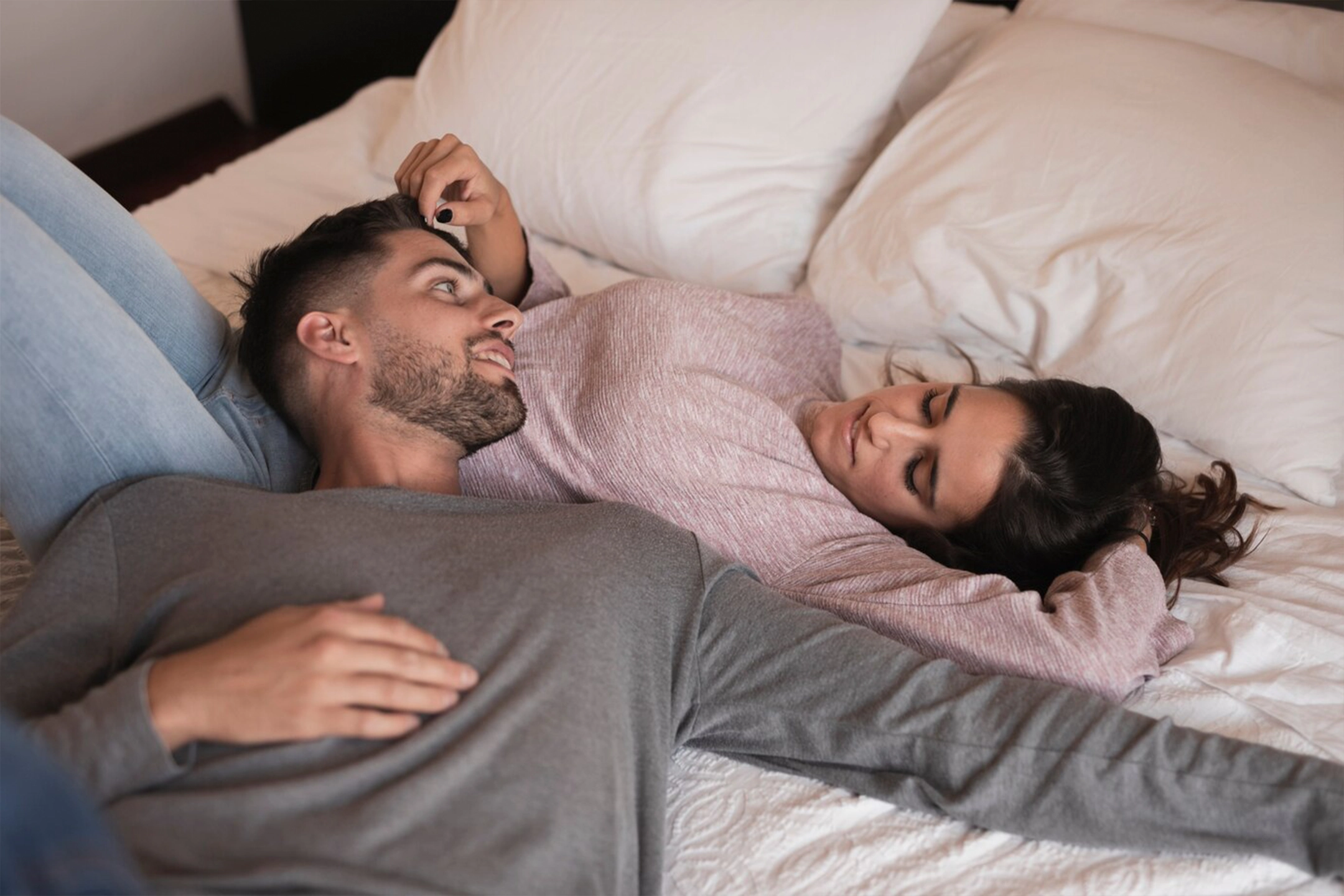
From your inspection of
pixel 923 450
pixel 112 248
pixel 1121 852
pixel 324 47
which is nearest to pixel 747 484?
pixel 923 450

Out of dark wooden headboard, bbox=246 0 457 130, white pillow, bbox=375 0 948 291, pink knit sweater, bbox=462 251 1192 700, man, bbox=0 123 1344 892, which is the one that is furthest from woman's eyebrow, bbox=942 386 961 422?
dark wooden headboard, bbox=246 0 457 130

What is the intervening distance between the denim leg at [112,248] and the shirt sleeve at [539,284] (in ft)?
1.69

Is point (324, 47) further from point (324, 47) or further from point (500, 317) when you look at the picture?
point (500, 317)

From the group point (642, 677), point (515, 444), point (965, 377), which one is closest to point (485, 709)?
point (642, 677)

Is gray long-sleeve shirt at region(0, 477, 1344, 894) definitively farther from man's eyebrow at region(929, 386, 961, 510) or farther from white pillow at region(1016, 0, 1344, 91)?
white pillow at region(1016, 0, 1344, 91)

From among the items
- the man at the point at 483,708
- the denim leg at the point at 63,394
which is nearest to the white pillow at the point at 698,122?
the man at the point at 483,708

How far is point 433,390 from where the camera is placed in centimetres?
148

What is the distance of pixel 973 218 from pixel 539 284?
0.74m

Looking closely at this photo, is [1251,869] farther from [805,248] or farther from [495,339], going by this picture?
[805,248]

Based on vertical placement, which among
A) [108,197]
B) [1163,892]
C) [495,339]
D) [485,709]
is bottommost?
[1163,892]

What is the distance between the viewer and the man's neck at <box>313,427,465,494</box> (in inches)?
58.2

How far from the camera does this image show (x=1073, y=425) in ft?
5.20

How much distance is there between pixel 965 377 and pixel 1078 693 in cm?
81

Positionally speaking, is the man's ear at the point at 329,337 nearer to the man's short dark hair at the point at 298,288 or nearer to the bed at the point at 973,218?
the man's short dark hair at the point at 298,288
